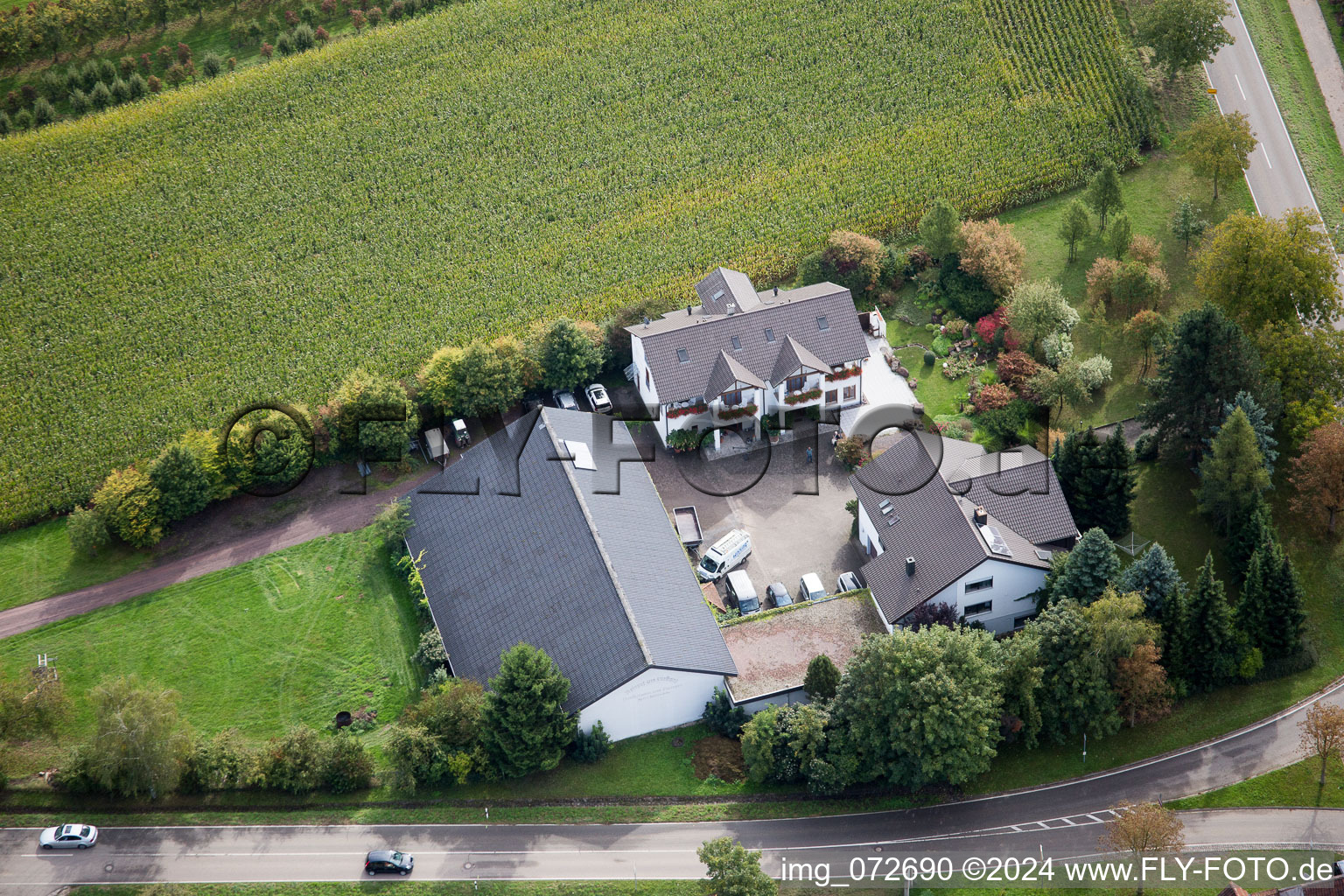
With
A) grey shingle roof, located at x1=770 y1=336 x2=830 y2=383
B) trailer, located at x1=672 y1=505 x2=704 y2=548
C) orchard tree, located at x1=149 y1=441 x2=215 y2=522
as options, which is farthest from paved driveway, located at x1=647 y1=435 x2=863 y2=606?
orchard tree, located at x1=149 y1=441 x2=215 y2=522

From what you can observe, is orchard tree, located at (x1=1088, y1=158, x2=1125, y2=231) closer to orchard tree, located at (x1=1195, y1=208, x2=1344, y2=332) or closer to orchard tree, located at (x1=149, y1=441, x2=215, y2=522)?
orchard tree, located at (x1=1195, y1=208, x2=1344, y2=332)

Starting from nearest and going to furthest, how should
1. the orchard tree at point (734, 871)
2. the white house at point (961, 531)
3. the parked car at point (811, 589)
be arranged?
the orchard tree at point (734, 871), the white house at point (961, 531), the parked car at point (811, 589)

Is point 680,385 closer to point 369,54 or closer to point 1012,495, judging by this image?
point 1012,495

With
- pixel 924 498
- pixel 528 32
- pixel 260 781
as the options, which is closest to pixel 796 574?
pixel 924 498

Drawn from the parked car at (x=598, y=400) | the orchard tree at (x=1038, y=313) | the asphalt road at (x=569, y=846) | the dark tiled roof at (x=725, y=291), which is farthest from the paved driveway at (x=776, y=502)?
the asphalt road at (x=569, y=846)

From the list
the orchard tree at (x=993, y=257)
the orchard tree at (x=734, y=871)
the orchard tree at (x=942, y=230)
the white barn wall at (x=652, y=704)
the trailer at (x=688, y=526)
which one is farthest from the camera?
the orchard tree at (x=942, y=230)

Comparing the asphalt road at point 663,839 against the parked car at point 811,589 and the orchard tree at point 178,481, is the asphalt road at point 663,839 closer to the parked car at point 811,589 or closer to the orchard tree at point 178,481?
the parked car at point 811,589

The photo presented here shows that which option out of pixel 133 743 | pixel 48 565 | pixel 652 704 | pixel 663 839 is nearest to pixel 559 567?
pixel 652 704
